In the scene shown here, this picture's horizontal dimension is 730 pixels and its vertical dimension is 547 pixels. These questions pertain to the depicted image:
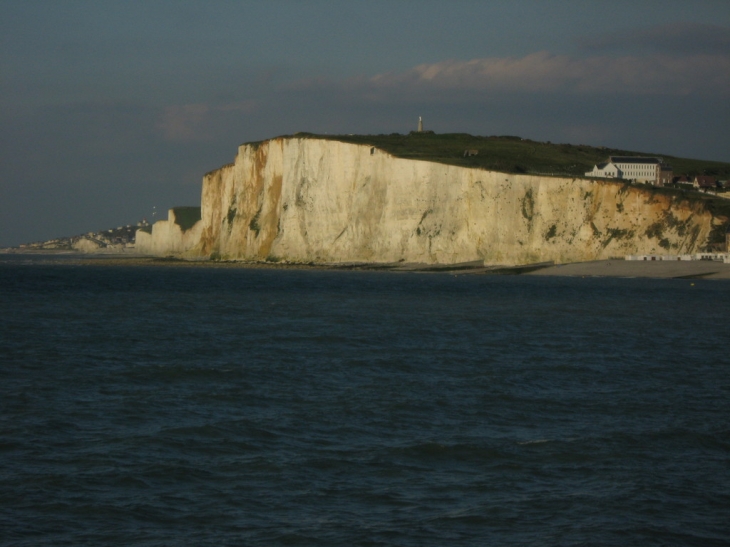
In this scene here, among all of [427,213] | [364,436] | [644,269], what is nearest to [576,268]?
[644,269]

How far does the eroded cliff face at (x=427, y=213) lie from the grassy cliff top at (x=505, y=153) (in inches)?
80.9

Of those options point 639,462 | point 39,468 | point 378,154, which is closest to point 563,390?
point 639,462

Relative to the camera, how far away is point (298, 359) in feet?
67.6

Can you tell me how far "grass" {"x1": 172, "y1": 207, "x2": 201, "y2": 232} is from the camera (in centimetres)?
14400

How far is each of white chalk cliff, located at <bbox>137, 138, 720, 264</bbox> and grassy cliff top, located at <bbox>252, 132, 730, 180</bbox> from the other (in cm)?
199

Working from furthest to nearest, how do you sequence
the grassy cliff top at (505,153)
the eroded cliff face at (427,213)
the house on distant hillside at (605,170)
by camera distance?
the house on distant hillside at (605,170)
the grassy cliff top at (505,153)
the eroded cliff face at (427,213)

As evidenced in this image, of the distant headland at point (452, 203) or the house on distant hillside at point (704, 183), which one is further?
the house on distant hillside at point (704, 183)

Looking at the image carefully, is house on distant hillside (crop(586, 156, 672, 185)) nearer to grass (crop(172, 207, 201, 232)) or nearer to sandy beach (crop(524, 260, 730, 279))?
sandy beach (crop(524, 260, 730, 279))

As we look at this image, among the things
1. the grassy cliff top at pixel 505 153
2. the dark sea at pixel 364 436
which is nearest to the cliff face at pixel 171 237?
the grassy cliff top at pixel 505 153

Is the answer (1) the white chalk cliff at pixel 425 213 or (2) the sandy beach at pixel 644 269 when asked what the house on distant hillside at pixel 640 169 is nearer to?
(1) the white chalk cliff at pixel 425 213

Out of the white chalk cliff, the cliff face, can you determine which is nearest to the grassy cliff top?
the white chalk cliff

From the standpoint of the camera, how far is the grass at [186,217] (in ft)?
472

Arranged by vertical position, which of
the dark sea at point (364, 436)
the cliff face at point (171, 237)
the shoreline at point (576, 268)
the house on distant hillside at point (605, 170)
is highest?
the house on distant hillside at point (605, 170)

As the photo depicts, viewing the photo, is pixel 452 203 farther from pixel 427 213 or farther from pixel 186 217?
pixel 186 217
